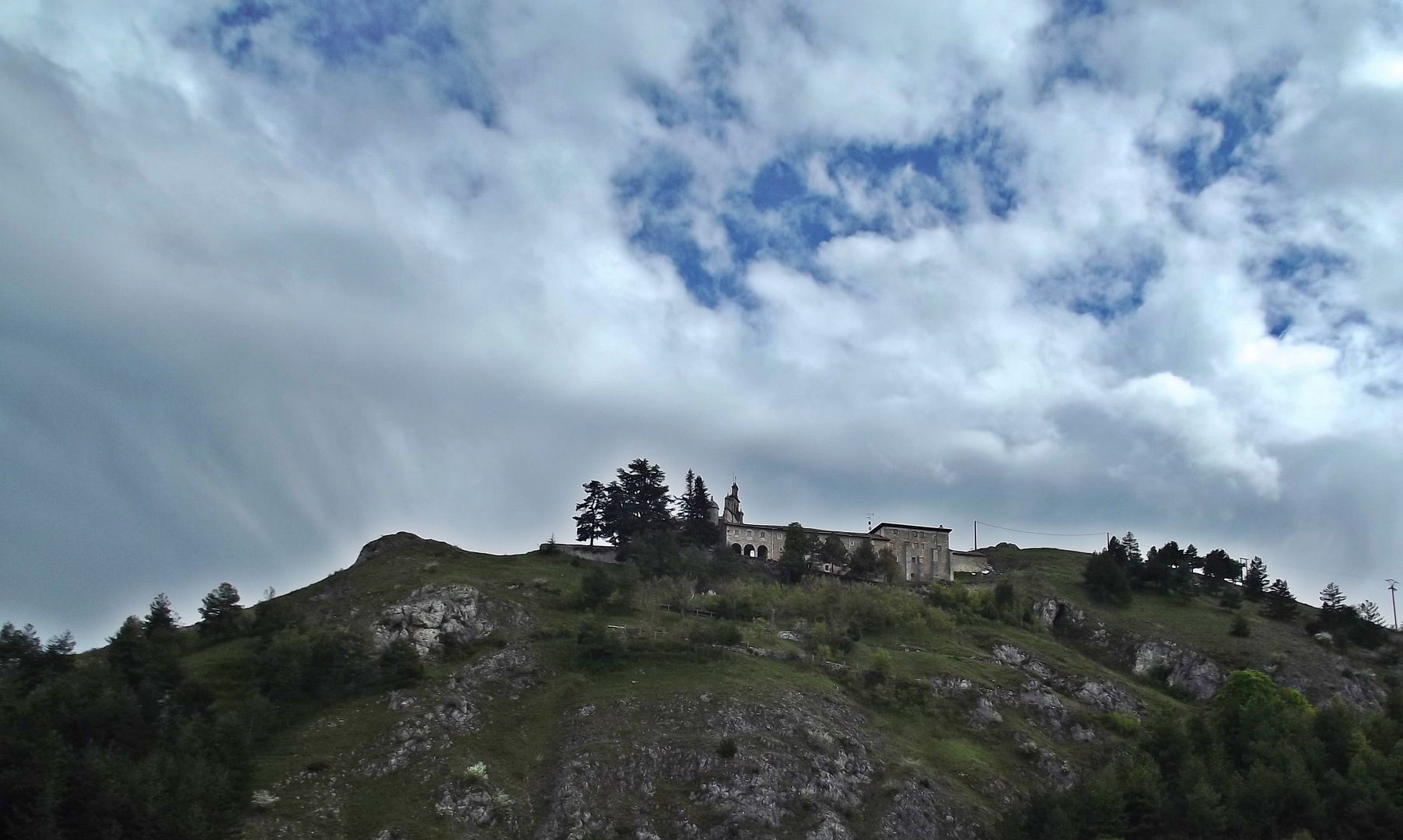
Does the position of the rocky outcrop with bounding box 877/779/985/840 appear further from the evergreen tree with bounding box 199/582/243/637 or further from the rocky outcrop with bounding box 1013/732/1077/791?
the evergreen tree with bounding box 199/582/243/637

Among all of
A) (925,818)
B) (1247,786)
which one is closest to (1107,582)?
(1247,786)

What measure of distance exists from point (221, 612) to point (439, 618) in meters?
20.8

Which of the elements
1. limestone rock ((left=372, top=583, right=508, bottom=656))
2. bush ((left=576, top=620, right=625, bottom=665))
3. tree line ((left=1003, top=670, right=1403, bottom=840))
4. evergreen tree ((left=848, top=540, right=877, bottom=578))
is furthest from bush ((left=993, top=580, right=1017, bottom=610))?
limestone rock ((left=372, top=583, right=508, bottom=656))

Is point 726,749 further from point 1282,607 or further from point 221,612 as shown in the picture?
point 1282,607

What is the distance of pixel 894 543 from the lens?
133500 millimetres

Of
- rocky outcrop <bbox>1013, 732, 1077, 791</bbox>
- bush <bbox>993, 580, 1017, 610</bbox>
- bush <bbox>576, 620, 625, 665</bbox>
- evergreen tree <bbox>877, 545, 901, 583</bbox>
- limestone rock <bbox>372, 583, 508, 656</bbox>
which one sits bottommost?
rocky outcrop <bbox>1013, 732, 1077, 791</bbox>

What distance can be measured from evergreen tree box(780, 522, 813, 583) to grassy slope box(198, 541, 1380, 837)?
21965 mm

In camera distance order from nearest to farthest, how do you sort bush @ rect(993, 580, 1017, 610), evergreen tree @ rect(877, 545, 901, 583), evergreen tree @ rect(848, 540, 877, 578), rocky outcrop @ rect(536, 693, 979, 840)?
1. rocky outcrop @ rect(536, 693, 979, 840)
2. bush @ rect(993, 580, 1017, 610)
3. evergreen tree @ rect(877, 545, 901, 583)
4. evergreen tree @ rect(848, 540, 877, 578)

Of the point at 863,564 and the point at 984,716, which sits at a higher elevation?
the point at 863,564

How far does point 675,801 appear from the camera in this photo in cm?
6184

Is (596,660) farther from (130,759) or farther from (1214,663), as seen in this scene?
(1214,663)

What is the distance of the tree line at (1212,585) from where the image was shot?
106 meters

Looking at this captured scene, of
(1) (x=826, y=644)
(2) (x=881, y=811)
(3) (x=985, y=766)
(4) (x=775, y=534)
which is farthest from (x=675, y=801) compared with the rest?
(4) (x=775, y=534)

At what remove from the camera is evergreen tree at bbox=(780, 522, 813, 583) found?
117 meters
